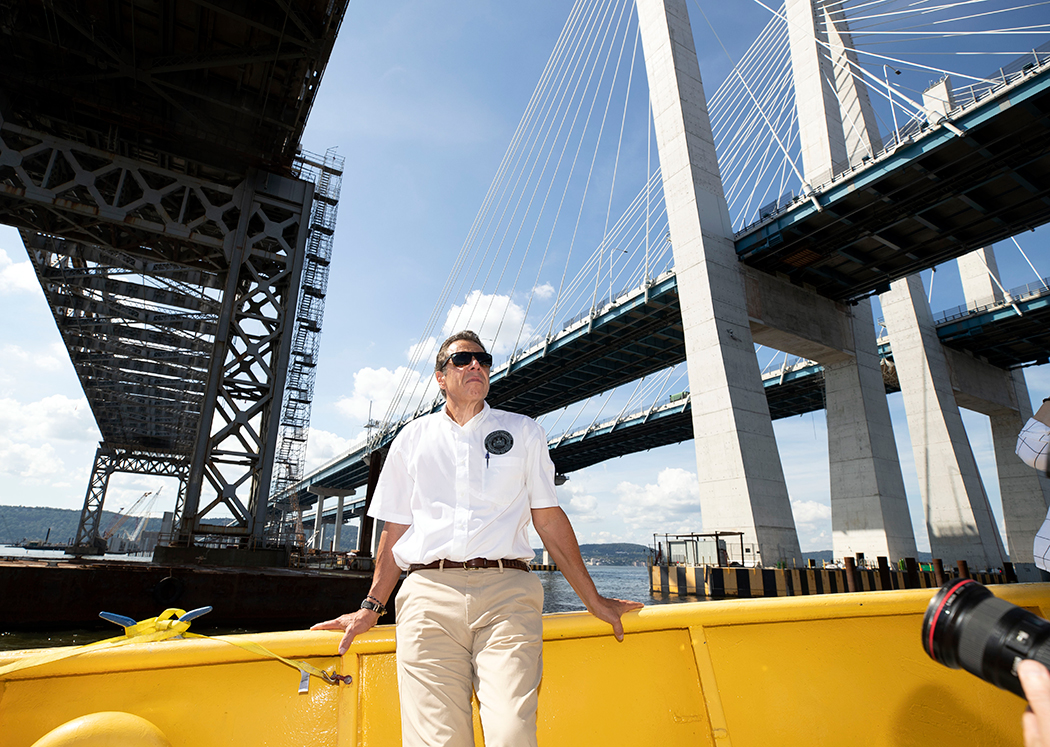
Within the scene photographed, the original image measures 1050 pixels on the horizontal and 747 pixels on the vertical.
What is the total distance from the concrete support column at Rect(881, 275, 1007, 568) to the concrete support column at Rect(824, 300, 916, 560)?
12.3 ft

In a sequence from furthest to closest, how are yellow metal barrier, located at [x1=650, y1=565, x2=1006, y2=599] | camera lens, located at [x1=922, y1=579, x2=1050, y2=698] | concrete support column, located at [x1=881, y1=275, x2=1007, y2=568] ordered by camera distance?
concrete support column, located at [x1=881, y1=275, x2=1007, y2=568]
yellow metal barrier, located at [x1=650, y1=565, x2=1006, y2=599]
camera lens, located at [x1=922, y1=579, x2=1050, y2=698]

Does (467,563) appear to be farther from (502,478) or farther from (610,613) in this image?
(610,613)

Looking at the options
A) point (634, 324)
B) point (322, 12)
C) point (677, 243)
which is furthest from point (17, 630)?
point (634, 324)

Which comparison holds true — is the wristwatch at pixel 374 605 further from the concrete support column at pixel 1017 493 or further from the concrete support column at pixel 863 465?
the concrete support column at pixel 1017 493

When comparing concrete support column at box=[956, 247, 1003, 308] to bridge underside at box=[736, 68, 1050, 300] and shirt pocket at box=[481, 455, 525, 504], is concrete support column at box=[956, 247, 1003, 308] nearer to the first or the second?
bridge underside at box=[736, 68, 1050, 300]

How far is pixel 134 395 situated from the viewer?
33.7m

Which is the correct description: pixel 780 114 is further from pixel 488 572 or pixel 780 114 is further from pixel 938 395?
pixel 488 572

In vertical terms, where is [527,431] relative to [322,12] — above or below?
below

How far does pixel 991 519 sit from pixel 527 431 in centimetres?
3059

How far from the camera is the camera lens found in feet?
3.36

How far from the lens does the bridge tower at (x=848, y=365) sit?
21.2m

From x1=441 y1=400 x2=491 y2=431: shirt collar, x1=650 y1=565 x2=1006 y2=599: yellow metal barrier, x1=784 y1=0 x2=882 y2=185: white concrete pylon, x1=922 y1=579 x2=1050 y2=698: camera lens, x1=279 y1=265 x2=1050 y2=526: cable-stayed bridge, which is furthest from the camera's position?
x1=279 y1=265 x2=1050 y2=526: cable-stayed bridge

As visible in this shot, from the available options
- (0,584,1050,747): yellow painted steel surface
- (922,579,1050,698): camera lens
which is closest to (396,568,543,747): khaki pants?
(0,584,1050,747): yellow painted steel surface

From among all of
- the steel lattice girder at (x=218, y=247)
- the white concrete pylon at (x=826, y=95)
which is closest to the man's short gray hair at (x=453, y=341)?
the steel lattice girder at (x=218, y=247)
